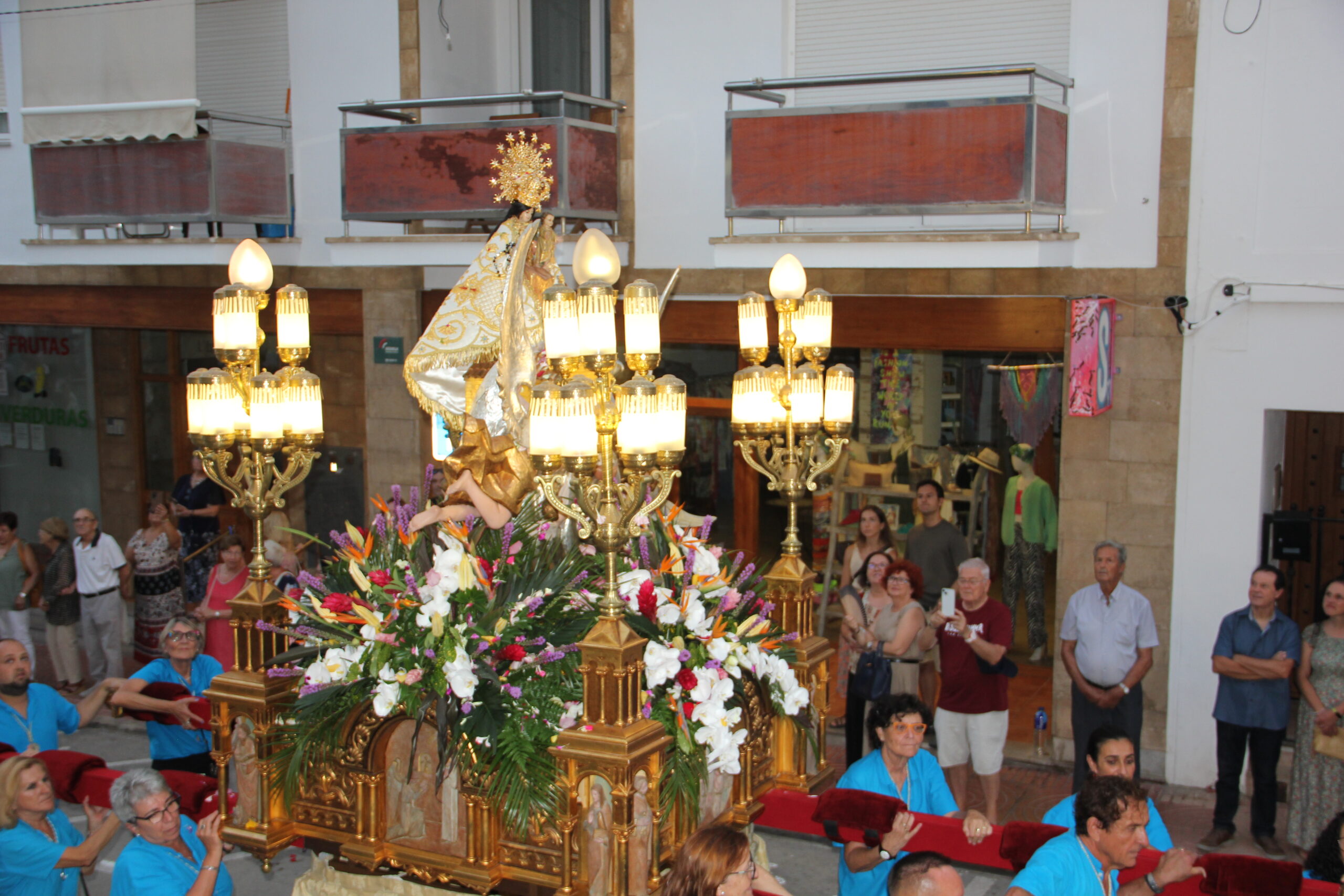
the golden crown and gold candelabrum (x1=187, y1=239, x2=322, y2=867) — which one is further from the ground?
the golden crown

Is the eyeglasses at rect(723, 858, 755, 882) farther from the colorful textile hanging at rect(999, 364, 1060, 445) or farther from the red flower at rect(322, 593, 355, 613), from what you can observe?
the colorful textile hanging at rect(999, 364, 1060, 445)

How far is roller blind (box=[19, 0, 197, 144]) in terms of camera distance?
445 inches

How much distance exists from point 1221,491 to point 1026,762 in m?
2.28

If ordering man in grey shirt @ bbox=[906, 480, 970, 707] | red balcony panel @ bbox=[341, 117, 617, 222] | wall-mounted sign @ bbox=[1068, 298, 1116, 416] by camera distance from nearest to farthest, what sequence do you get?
1. wall-mounted sign @ bbox=[1068, 298, 1116, 416]
2. man in grey shirt @ bbox=[906, 480, 970, 707]
3. red balcony panel @ bbox=[341, 117, 617, 222]

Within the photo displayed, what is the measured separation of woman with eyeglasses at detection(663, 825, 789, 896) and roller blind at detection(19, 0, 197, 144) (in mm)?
9391

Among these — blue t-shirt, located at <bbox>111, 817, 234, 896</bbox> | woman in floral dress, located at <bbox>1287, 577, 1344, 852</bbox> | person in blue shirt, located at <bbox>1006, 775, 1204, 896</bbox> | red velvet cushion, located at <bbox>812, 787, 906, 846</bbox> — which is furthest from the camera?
woman in floral dress, located at <bbox>1287, 577, 1344, 852</bbox>

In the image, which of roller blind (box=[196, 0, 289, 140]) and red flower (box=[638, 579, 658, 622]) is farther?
roller blind (box=[196, 0, 289, 140])

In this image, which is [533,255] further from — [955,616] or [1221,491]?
[1221,491]

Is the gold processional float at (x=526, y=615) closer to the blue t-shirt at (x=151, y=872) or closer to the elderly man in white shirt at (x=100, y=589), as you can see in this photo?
the blue t-shirt at (x=151, y=872)

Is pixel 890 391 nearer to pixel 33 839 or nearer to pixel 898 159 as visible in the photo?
pixel 898 159

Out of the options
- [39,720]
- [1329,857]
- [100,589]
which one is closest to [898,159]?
[1329,857]

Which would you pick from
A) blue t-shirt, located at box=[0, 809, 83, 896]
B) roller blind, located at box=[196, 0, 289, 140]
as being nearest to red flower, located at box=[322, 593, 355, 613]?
blue t-shirt, located at box=[0, 809, 83, 896]

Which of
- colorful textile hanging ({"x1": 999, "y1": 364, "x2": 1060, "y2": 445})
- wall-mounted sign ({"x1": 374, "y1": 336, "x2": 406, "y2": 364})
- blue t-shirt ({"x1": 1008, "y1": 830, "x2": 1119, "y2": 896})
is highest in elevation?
wall-mounted sign ({"x1": 374, "y1": 336, "x2": 406, "y2": 364})

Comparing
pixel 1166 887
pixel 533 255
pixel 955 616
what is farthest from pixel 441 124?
pixel 1166 887
